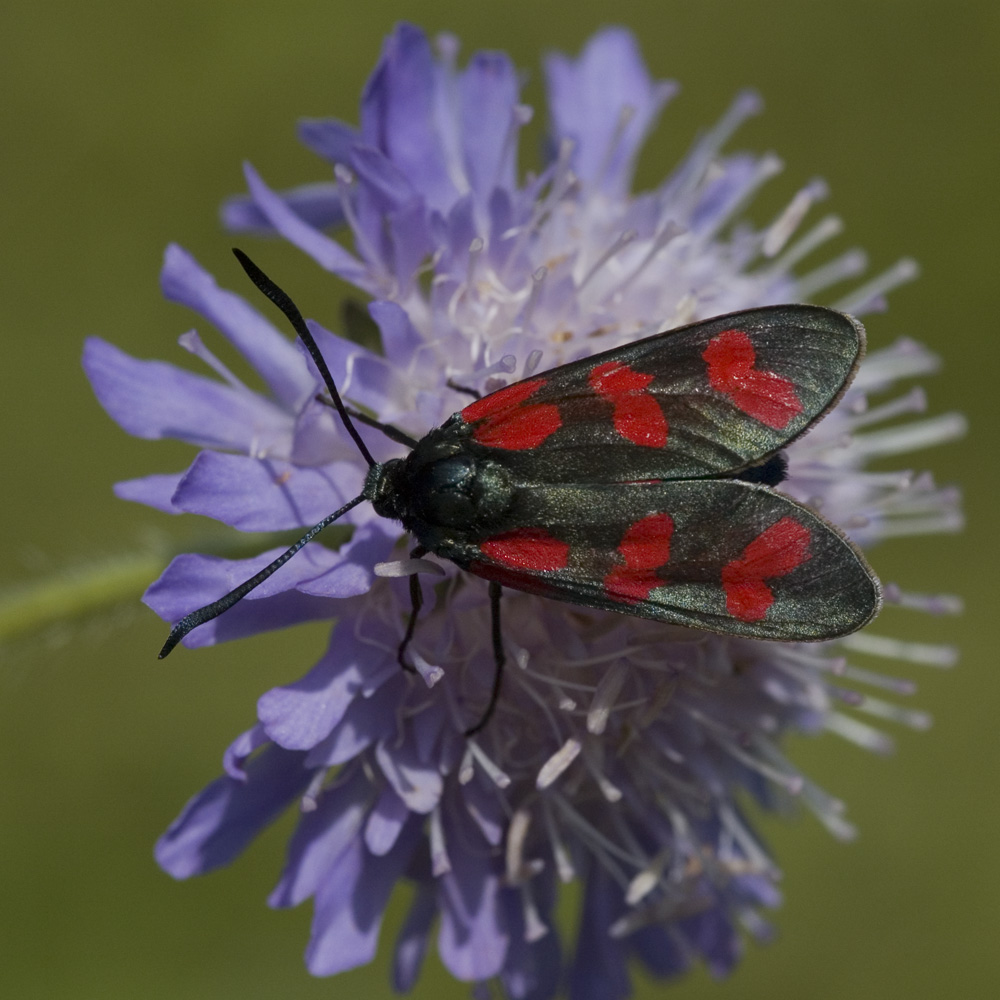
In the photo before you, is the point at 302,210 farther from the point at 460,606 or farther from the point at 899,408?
the point at 899,408

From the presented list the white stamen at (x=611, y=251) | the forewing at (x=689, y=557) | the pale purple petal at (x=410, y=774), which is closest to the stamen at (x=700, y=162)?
the white stamen at (x=611, y=251)

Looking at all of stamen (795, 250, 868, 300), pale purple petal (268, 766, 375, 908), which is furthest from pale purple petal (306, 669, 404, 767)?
stamen (795, 250, 868, 300)

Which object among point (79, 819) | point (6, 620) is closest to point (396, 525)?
point (6, 620)

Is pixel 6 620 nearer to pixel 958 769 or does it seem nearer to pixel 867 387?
pixel 867 387

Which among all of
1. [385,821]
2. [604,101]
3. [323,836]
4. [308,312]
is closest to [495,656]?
[385,821]

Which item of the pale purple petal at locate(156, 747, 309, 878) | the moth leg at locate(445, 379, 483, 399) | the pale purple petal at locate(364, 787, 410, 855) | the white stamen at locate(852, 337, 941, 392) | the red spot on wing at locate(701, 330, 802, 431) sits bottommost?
the pale purple petal at locate(364, 787, 410, 855)

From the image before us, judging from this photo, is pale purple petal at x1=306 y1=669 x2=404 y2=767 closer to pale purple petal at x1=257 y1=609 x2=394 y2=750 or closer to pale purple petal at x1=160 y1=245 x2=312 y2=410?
pale purple petal at x1=257 y1=609 x2=394 y2=750
